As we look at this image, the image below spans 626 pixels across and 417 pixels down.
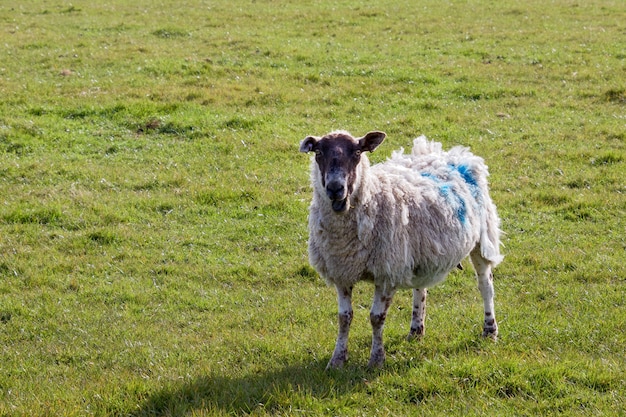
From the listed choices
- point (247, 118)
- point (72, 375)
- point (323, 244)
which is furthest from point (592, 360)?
point (247, 118)

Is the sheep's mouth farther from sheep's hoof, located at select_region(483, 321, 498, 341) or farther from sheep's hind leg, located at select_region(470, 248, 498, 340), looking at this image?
sheep's hoof, located at select_region(483, 321, 498, 341)

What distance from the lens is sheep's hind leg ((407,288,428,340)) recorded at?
9.18 metres

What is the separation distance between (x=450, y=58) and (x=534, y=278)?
13797 mm

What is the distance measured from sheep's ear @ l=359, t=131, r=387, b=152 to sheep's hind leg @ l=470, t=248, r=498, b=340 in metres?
1.95

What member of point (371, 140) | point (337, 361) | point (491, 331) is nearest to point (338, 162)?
point (371, 140)

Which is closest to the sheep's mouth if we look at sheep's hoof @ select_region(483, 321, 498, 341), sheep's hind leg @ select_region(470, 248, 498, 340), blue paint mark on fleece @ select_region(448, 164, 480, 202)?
blue paint mark on fleece @ select_region(448, 164, 480, 202)

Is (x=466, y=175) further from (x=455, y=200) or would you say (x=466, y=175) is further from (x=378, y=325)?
(x=378, y=325)

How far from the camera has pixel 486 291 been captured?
30.8ft

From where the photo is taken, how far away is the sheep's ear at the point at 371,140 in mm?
8406

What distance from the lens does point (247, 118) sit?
59.1 feet

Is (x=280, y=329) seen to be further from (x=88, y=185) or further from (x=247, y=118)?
(x=247, y=118)

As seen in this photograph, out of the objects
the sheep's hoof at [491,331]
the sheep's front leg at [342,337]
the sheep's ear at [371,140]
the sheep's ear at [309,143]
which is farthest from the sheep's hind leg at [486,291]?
the sheep's ear at [309,143]

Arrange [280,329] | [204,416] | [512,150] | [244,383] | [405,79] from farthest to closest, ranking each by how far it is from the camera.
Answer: [405,79]
[512,150]
[280,329]
[244,383]
[204,416]

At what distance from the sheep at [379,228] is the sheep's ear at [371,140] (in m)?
0.01
